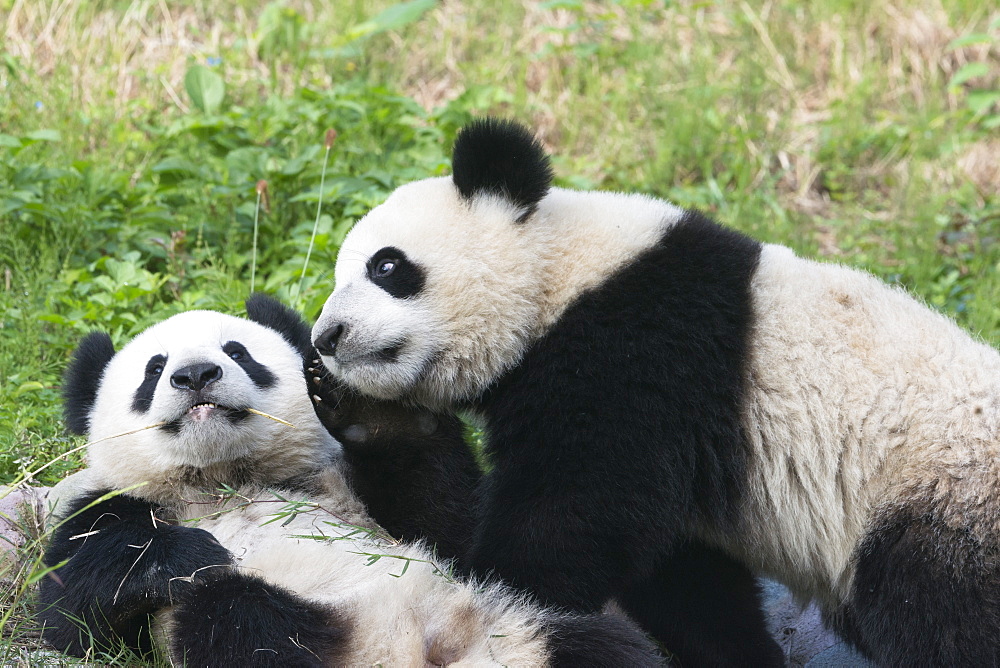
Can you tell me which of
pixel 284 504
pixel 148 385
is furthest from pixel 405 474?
pixel 148 385

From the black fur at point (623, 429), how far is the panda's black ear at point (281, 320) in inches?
40.8

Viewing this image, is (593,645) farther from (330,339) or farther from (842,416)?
(330,339)

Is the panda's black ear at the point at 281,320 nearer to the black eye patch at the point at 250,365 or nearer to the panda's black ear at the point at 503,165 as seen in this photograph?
the black eye patch at the point at 250,365

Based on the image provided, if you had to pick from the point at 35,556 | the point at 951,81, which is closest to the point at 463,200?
the point at 35,556

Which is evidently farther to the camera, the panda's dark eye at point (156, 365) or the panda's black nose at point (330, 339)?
the panda's dark eye at point (156, 365)

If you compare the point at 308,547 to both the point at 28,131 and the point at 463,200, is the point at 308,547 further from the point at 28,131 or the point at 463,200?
the point at 28,131

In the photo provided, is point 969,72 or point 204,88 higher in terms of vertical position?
point 969,72

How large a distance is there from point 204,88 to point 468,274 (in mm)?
4083

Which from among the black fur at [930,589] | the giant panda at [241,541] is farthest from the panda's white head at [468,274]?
the black fur at [930,589]

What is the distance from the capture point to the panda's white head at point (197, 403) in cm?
345

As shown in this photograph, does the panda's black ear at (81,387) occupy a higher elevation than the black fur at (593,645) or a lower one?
lower

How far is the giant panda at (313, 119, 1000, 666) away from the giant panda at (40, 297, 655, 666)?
0.24 metres

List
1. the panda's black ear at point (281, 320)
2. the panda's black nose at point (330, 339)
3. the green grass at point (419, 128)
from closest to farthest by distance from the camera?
the panda's black nose at point (330, 339) → the panda's black ear at point (281, 320) → the green grass at point (419, 128)

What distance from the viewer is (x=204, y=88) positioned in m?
6.70
